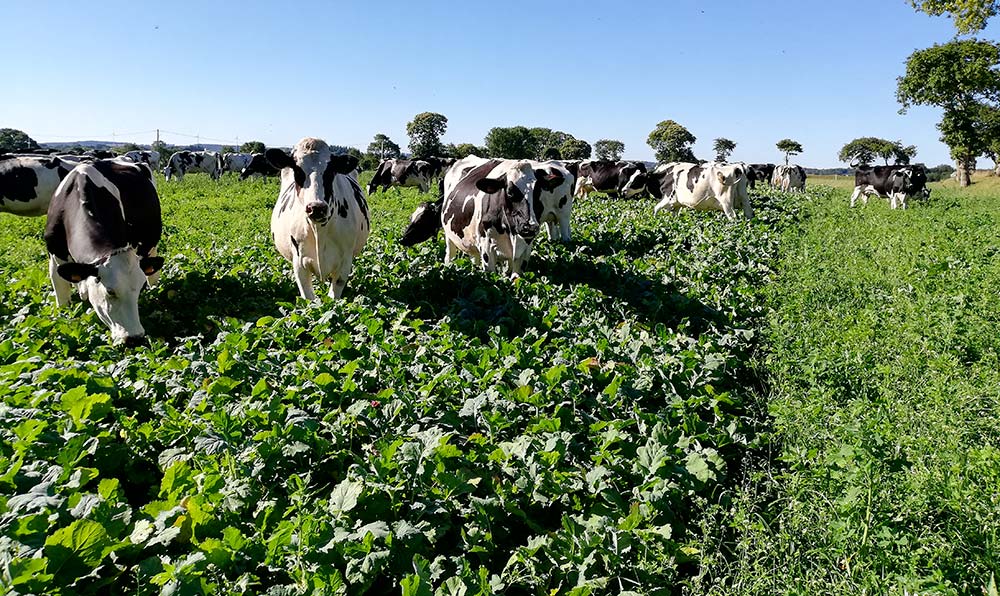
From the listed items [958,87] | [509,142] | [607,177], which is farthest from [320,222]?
[509,142]

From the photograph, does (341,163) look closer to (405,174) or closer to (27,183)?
(27,183)

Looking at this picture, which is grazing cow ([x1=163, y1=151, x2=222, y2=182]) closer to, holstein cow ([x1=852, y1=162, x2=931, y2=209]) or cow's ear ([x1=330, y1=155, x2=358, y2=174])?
cow's ear ([x1=330, y1=155, x2=358, y2=174])

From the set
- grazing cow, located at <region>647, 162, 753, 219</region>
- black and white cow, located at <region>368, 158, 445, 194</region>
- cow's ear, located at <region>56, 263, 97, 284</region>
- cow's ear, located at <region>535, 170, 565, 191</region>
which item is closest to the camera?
cow's ear, located at <region>56, 263, 97, 284</region>

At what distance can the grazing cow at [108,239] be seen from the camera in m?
5.85

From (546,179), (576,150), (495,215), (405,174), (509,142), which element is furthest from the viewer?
(509,142)

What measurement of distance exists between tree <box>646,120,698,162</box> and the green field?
93.6 m

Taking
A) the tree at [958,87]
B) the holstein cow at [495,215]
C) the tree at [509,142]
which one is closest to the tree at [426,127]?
the tree at [509,142]

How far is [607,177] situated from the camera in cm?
2397

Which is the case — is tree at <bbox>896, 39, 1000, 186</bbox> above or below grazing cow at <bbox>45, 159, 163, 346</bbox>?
above

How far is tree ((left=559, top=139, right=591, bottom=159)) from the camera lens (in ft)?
272

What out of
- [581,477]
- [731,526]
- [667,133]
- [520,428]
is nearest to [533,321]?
[520,428]

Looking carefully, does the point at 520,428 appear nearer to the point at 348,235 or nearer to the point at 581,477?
the point at 581,477

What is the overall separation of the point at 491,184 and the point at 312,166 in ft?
8.15

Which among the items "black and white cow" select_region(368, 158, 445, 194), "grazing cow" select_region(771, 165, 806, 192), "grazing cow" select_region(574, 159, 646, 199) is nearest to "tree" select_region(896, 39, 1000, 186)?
"grazing cow" select_region(771, 165, 806, 192)
